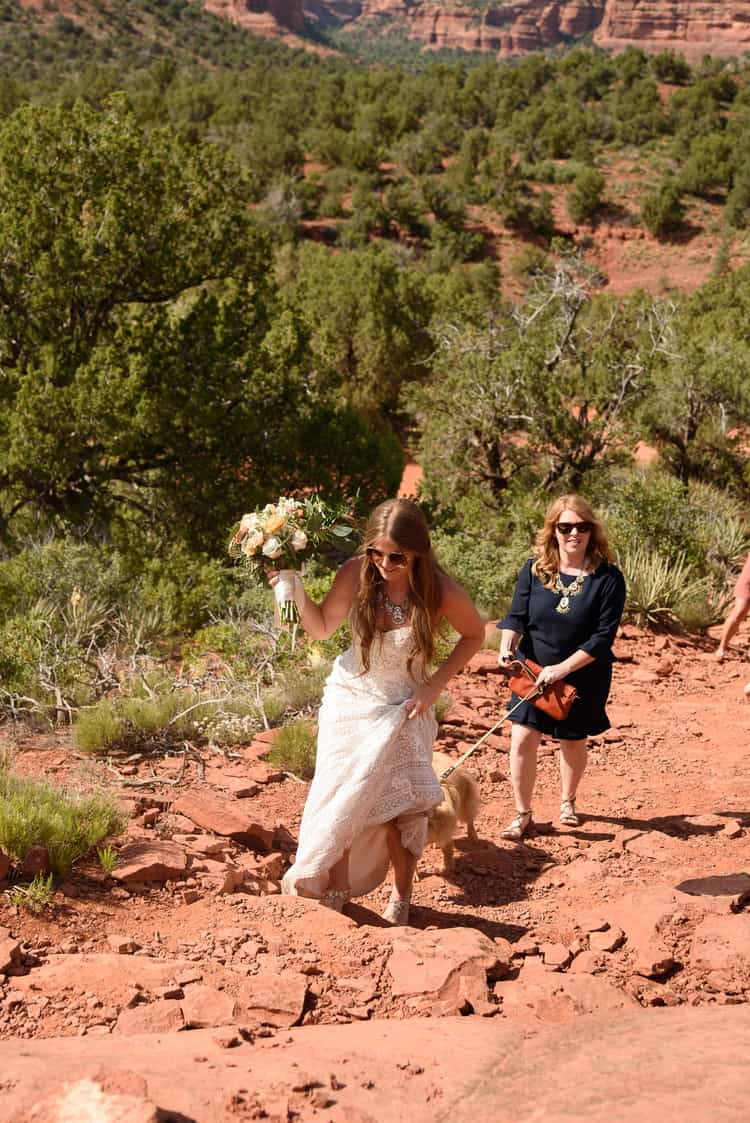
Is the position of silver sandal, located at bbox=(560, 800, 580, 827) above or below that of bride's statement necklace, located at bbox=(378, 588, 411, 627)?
below

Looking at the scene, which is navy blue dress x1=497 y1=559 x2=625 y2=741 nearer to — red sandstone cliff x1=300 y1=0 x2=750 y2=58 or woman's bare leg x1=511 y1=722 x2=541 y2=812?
woman's bare leg x1=511 y1=722 x2=541 y2=812

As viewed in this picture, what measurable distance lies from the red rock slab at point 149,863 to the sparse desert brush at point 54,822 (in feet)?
0.44

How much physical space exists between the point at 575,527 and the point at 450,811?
1.38 m

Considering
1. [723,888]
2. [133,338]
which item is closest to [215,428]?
[133,338]

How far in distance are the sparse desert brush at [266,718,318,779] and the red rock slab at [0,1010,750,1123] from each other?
279 centimetres

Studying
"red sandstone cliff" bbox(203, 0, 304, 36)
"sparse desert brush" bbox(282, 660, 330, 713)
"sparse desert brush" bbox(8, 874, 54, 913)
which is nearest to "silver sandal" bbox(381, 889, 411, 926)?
"sparse desert brush" bbox(8, 874, 54, 913)

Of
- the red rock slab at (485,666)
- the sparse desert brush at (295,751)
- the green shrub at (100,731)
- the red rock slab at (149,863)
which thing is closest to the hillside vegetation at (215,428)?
the green shrub at (100,731)

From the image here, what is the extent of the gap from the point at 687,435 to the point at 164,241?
7817 millimetres

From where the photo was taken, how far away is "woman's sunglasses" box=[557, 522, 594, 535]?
4.94 m

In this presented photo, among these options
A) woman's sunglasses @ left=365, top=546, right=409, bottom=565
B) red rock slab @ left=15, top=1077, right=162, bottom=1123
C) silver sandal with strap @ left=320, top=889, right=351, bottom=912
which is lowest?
silver sandal with strap @ left=320, top=889, right=351, bottom=912

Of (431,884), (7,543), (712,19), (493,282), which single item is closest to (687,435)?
(7,543)

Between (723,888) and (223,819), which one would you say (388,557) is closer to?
(223,819)

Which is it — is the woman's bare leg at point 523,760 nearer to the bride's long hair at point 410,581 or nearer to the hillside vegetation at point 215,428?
the bride's long hair at point 410,581

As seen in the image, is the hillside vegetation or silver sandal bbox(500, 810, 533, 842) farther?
the hillside vegetation
